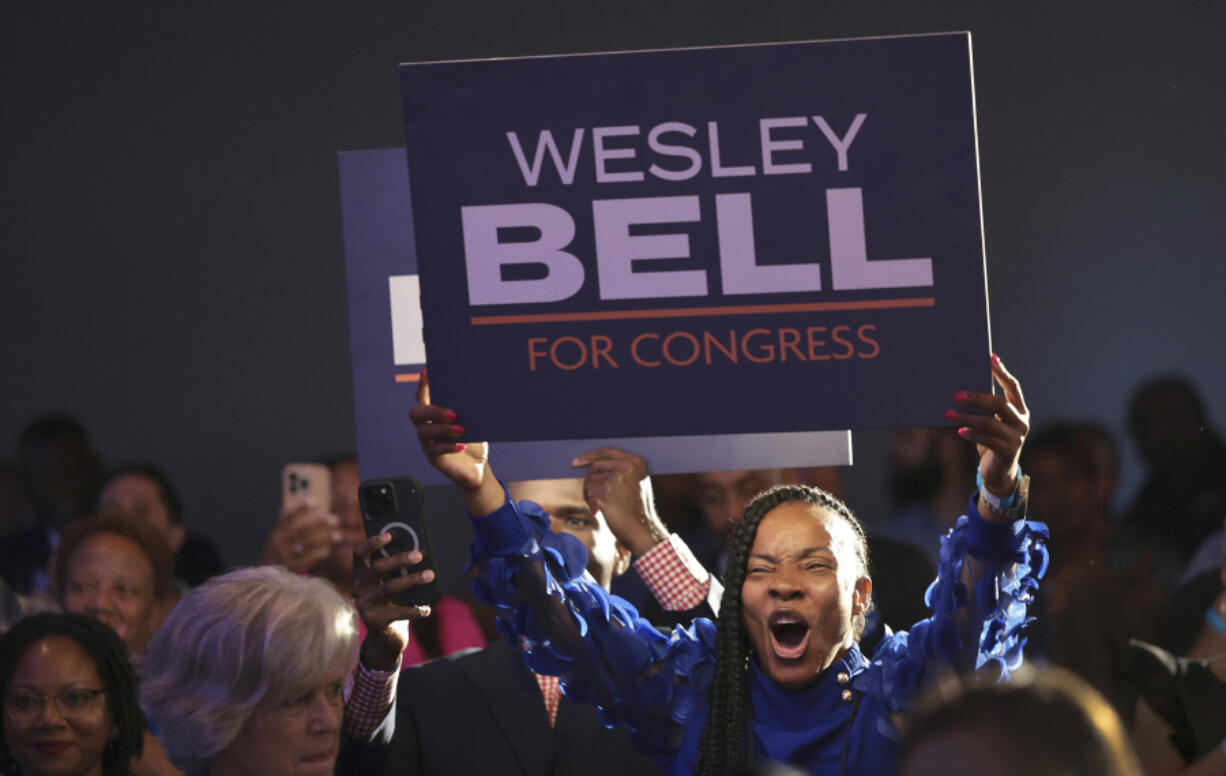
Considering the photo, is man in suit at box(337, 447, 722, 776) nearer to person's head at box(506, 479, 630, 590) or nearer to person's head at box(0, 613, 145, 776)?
person's head at box(506, 479, 630, 590)

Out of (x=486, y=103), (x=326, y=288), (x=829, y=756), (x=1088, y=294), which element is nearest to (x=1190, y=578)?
(x=1088, y=294)

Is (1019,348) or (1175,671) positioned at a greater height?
(1019,348)

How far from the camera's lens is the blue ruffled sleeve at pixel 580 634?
253 centimetres

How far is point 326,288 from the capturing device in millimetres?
6074

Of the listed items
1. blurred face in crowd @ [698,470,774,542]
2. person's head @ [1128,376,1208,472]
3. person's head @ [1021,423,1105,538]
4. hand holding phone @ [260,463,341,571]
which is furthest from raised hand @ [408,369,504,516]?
person's head @ [1128,376,1208,472]

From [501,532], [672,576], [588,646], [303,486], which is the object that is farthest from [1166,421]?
[501,532]

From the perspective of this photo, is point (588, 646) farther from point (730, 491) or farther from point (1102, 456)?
point (1102, 456)

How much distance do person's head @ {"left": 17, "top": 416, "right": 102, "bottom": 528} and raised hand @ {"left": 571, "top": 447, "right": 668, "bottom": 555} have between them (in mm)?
3483

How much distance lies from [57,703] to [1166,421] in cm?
392

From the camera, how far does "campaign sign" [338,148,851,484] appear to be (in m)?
2.97

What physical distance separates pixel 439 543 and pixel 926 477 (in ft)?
6.43

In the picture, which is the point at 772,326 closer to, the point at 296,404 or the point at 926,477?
the point at 926,477

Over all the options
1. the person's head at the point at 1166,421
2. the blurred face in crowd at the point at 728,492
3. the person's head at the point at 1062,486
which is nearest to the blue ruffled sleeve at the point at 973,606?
the blurred face in crowd at the point at 728,492

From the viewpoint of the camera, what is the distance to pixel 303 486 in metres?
4.29
